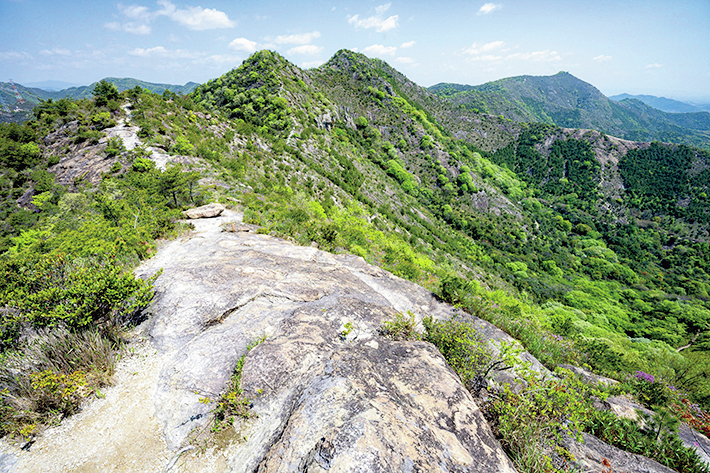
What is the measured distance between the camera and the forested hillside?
680 centimetres

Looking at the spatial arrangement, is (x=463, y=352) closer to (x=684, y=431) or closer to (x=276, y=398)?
(x=276, y=398)

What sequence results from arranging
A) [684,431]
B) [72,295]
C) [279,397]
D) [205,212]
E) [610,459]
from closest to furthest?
[279,397], [610,459], [72,295], [684,431], [205,212]

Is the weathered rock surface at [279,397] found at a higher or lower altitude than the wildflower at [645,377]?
higher

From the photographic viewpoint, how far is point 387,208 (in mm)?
46906

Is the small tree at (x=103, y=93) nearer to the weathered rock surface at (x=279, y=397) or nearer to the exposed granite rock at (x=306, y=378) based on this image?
the exposed granite rock at (x=306, y=378)

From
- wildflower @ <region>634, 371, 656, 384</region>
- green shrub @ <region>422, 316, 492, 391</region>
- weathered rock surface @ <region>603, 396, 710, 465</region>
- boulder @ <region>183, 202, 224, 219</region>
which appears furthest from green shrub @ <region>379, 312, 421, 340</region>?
boulder @ <region>183, 202, 224, 219</region>

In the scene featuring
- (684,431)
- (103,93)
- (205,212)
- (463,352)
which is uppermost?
(103,93)

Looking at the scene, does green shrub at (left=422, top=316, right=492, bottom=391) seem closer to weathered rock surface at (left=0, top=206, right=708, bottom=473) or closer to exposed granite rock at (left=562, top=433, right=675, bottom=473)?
weathered rock surface at (left=0, top=206, right=708, bottom=473)

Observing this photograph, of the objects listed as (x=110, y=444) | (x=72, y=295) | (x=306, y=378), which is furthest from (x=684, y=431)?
(x=72, y=295)

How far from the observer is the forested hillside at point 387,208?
268 inches

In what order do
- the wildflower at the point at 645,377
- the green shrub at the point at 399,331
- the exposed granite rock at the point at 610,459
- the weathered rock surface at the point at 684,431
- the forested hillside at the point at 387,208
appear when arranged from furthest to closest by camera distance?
1. the wildflower at the point at 645,377
2. the forested hillside at the point at 387,208
3. the green shrub at the point at 399,331
4. the weathered rock surface at the point at 684,431
5. the exposed granite rock at the point at 610,459

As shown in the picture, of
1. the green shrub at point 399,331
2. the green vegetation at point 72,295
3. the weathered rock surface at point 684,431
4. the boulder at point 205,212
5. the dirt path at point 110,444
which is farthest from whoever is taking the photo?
the boulder at point 205,212

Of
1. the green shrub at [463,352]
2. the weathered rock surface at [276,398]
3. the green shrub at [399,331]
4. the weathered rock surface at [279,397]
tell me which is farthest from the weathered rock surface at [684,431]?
the green shrub at [399,331]

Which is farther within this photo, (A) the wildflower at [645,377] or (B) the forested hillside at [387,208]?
(A) the wildflower at [645,377]
